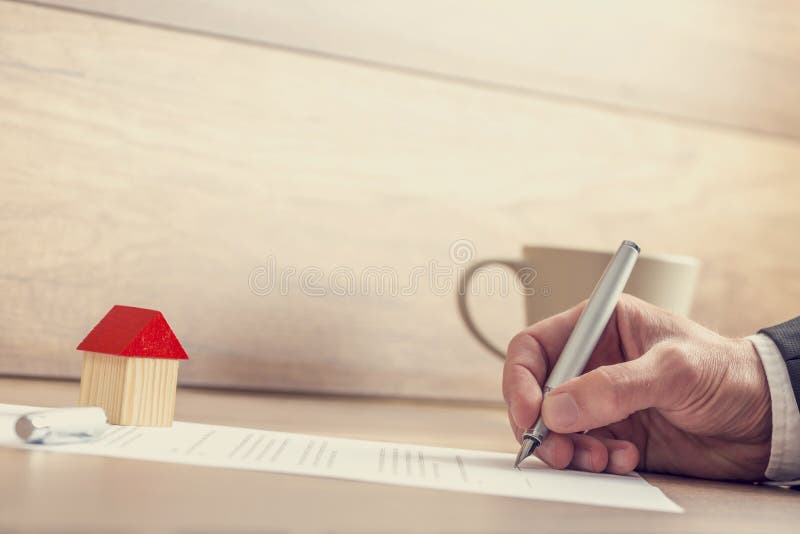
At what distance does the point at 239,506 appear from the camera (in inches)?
13.4

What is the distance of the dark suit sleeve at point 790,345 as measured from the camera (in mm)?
558

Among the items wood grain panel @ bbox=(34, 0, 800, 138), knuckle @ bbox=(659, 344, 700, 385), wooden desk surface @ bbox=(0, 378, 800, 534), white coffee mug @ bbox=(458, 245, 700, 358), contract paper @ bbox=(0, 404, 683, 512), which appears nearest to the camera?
wooden desk surface @ bbox=(0, 378, 800, 534)

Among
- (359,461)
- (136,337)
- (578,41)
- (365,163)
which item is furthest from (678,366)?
(578,41)

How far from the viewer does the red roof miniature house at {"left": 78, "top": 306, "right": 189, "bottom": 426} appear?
515 mm

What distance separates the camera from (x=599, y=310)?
0.57m

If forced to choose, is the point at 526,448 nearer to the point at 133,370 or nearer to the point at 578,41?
the point at 133,370

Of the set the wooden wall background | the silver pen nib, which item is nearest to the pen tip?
the silver pen nib

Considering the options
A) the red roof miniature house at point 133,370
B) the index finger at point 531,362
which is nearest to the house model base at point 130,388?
the red roof miniature house at point 133,370

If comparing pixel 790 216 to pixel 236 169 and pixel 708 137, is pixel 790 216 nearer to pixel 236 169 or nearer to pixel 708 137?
pixel 708 137

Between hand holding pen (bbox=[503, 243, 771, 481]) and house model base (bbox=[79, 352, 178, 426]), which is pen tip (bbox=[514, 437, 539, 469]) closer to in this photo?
hand holding pen (bbox=[503, 243, 771, 481])

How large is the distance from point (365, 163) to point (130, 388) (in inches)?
17.9

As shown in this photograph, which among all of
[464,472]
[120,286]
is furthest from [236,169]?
[464,472]

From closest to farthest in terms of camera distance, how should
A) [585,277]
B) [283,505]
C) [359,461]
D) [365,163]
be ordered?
[283,505], [359,461], [585,277], [365,163]

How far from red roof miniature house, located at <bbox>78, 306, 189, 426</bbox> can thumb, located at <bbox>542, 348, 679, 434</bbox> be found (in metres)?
0.23
